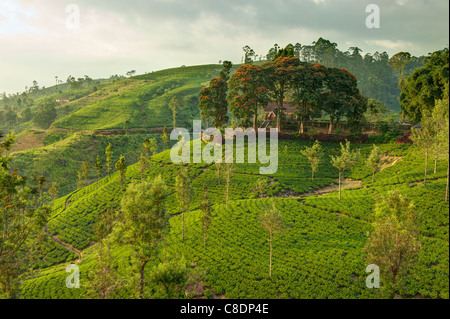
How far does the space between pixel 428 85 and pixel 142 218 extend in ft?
195

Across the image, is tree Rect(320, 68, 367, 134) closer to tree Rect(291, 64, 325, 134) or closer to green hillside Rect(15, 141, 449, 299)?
tree Rect(291, 64, 325, 134)

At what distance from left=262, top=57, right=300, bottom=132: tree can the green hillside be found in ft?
77.0

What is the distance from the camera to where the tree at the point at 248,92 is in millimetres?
69250

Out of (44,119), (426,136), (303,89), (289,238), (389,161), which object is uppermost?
(303,89)

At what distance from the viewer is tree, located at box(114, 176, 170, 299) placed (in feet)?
75.0

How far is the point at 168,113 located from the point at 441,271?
146532 millimetres

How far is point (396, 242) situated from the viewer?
67.8 ft

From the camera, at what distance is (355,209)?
38938mm

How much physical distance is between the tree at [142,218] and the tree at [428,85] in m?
51.0

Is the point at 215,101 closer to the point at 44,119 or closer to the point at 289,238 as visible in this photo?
the point at 289,238

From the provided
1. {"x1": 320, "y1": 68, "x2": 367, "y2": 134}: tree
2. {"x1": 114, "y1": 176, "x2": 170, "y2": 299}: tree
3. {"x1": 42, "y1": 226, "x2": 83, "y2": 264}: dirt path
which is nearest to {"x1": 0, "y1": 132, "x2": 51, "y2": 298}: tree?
{"x1": 114, "y1": 176, "x2": 170, "y2": 299}: tree

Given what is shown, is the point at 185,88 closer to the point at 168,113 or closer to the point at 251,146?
the point at 168,113

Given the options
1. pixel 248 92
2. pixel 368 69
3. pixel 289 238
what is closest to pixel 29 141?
Answer: pixel 248 92
